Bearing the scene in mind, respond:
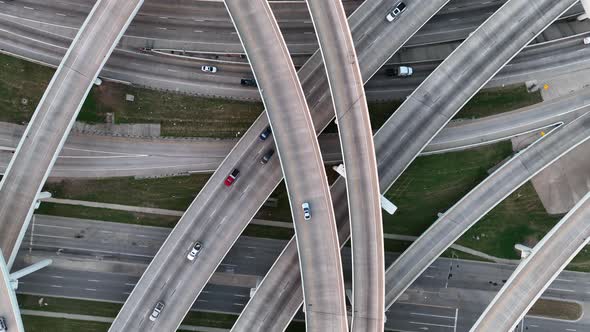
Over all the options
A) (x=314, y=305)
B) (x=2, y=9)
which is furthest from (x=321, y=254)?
(x=2, y=9)

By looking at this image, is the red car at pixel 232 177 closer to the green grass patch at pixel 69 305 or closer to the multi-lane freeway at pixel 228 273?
the multi-lane freeway at pixel 228 273

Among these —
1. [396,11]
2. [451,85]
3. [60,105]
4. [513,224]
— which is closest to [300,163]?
[451,85]

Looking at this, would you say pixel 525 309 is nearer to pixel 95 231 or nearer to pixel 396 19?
pixel 396 19

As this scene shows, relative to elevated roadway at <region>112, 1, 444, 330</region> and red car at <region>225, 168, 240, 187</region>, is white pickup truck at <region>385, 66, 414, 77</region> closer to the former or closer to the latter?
elevated roadway at <region>112, 1, 444, 330</region>

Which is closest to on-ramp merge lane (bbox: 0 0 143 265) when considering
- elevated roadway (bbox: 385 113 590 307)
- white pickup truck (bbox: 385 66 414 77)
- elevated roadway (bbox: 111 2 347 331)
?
elevated roadway (bbox: 111 2 347 331)

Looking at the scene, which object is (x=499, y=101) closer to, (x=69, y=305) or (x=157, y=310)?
(x=157, y=310)

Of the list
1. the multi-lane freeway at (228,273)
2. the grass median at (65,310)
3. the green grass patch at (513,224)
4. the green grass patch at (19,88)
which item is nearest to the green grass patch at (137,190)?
the multi-lane freeway at (228,273)
